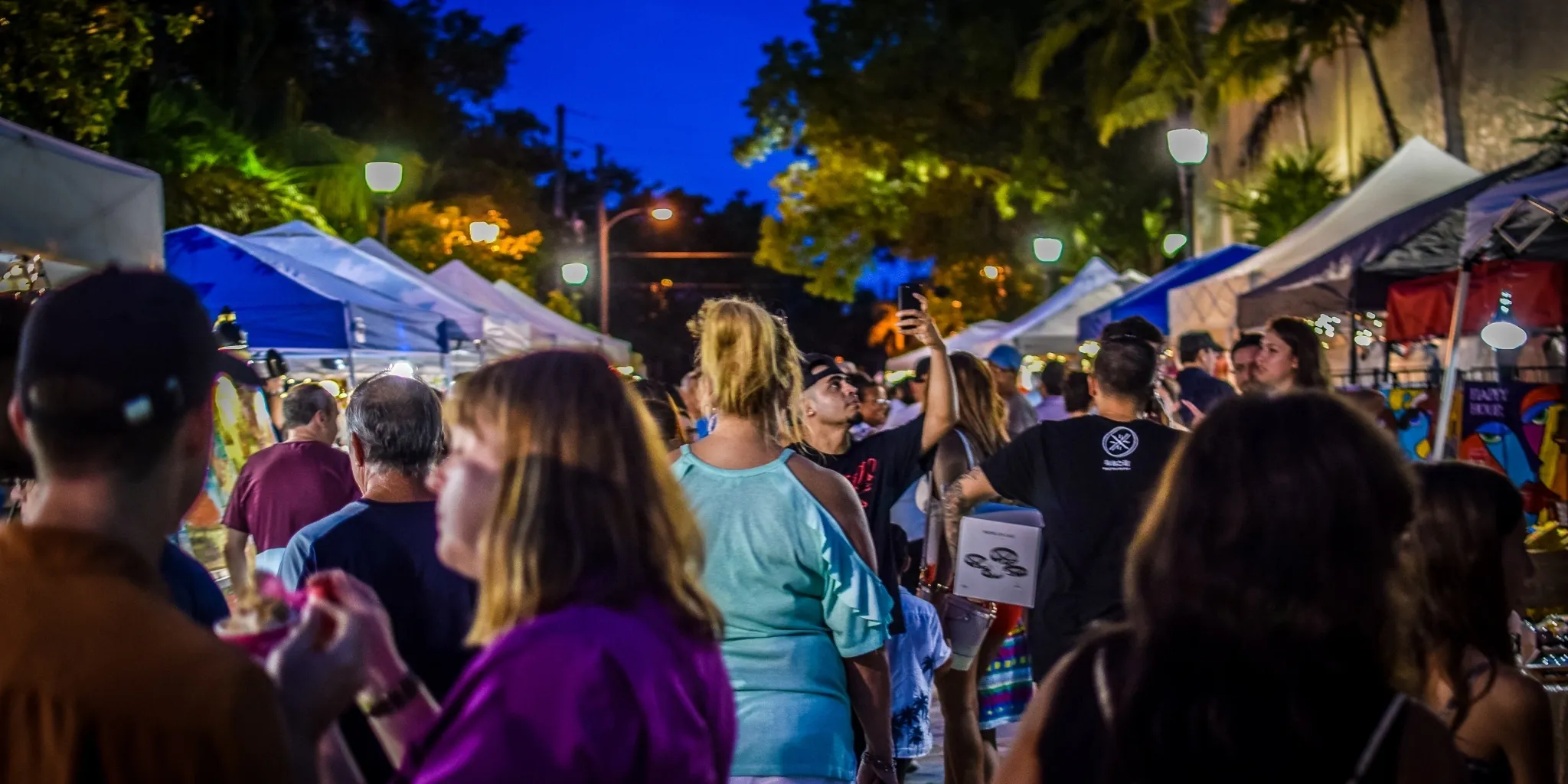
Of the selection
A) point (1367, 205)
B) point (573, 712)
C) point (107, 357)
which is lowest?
point (573, 712)

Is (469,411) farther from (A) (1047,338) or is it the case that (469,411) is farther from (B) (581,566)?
(A) (1047,338)

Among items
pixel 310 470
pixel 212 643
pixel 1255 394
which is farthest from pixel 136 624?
pixel 310 470

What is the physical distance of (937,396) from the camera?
5.38 m

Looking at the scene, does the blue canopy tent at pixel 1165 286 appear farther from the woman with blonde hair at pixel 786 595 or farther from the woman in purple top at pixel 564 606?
the woman in purple top at pixel 564 606

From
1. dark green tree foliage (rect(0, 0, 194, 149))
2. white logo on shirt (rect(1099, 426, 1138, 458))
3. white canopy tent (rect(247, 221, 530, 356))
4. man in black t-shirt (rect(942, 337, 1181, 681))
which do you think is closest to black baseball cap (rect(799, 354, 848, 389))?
man in black t-shirt (rect(942, 337, 1181, 681))

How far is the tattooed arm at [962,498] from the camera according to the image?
5474 mm

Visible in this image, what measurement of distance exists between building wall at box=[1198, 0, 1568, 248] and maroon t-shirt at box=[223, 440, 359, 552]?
46.3ft

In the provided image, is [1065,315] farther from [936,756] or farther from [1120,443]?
[1120,443]

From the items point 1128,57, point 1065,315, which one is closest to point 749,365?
point 1065,315

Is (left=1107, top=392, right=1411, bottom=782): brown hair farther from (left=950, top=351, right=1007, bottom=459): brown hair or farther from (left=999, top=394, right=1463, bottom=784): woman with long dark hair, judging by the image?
(left=950, top=351, right=1007, bottom=459): brown hair

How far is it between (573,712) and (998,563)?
13.5 feet

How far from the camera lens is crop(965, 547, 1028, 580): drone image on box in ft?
19.1

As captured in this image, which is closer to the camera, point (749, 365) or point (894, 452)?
point (749, 365)

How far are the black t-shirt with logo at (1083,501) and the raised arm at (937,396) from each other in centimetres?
29
